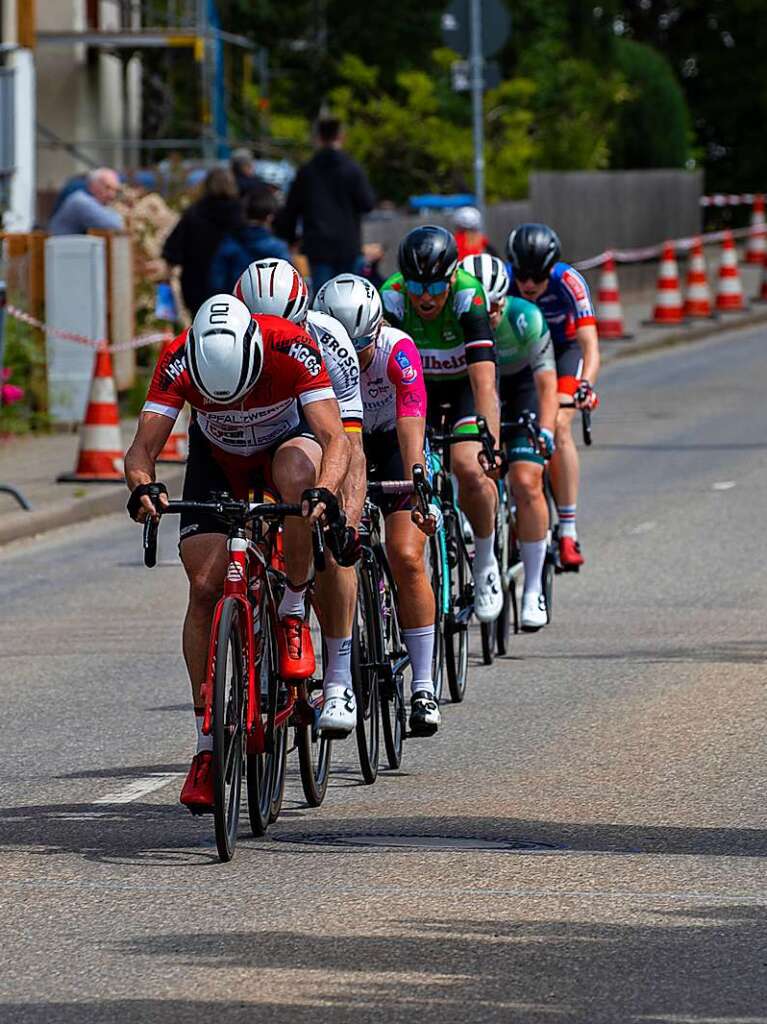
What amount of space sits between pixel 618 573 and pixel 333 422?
6.19m

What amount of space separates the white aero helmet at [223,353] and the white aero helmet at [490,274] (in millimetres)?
3742

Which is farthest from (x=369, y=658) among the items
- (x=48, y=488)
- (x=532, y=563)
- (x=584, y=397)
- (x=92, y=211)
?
(x=92, y=211)

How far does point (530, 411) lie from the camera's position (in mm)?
11609

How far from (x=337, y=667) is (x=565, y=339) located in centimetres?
474

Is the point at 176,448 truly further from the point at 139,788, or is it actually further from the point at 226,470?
the point at 226,470

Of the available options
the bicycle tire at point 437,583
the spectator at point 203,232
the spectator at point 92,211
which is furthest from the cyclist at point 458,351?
the spectator at point 92,211

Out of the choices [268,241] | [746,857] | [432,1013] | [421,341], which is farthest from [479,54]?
[432,1013]

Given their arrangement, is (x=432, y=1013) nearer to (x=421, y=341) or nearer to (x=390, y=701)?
(x=390, y=701)

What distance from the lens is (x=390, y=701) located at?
28.0 feet

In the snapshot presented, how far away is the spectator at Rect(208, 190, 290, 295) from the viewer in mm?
17734

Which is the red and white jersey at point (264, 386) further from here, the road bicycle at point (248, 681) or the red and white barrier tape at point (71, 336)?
the red and white barrier tape at point (71, 336)

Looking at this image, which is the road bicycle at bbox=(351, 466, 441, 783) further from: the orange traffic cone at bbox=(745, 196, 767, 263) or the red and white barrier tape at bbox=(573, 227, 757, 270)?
the orange traffic cone at bbox=(745, 196, 767, 263)

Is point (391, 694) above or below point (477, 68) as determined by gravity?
below

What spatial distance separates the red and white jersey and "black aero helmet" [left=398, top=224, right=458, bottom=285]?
2.30m
